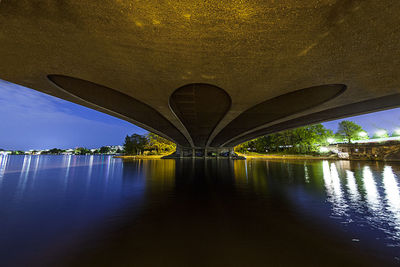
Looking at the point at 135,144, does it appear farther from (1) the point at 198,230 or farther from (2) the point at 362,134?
(2) the point at 362,134

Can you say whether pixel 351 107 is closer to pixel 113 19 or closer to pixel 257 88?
pixel 257 88

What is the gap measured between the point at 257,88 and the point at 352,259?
31.2 feet

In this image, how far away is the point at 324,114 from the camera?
60.5 ft

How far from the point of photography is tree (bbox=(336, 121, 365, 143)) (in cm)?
5294

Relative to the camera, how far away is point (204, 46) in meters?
6.54

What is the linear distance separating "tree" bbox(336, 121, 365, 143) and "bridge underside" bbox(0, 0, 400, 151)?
56360mm

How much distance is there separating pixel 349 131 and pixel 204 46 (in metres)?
69.3

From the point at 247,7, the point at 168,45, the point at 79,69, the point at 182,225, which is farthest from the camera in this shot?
the point at 79,69

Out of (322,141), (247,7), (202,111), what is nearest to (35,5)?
(247,7)

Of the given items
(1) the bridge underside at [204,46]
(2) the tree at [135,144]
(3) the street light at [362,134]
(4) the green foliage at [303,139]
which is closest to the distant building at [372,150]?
(4) the green foliage at [303,139]

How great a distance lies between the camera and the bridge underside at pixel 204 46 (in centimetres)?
492

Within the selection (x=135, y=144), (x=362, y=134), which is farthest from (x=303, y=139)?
(x=135, y=144)

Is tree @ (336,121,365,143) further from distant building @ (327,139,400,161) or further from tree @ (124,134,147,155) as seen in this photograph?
tree @ (124,134,147,155)

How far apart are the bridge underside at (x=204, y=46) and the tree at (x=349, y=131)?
185 feet
